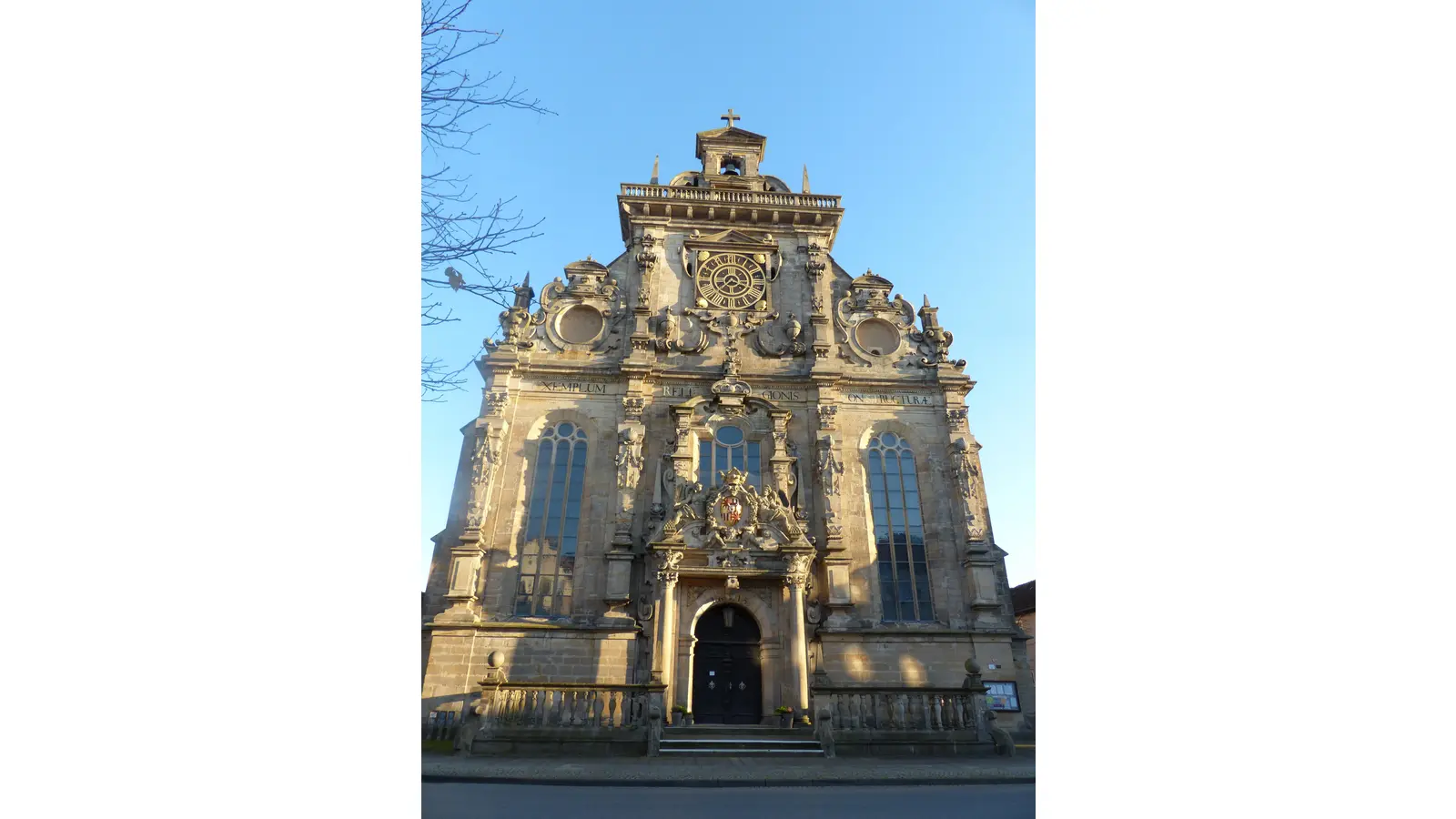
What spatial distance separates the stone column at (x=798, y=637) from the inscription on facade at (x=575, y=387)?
22.9 feet

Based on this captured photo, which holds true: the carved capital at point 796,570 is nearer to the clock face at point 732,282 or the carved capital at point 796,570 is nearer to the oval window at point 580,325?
the clock face at point 732,282

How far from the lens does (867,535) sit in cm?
1603

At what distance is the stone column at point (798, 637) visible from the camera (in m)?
13.0

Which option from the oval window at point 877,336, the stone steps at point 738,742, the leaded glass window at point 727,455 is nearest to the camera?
the stone steps at point 738,742

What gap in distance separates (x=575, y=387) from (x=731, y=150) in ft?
35.3

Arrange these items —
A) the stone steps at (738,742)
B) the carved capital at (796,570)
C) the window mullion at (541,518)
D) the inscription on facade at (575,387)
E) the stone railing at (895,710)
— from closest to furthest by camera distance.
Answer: the stone steps at (738,742), the stone railing at (895,710), the carved capital at (796,570), the window mullion at (541,518), the inscription on facade at (575,387)

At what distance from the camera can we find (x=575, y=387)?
17344mm

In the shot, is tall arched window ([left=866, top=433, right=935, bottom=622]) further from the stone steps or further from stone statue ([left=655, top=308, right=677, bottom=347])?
stone statue ([left=655, top=308, right=677, bottom=347])

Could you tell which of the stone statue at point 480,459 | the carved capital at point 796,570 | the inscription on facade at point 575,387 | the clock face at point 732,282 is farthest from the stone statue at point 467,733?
the clock face at point 732,282

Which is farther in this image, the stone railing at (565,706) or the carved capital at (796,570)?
the carved capital at (796,570)

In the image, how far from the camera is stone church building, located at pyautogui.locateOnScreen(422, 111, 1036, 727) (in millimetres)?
14125

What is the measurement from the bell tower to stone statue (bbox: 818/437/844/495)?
34.7 ft
